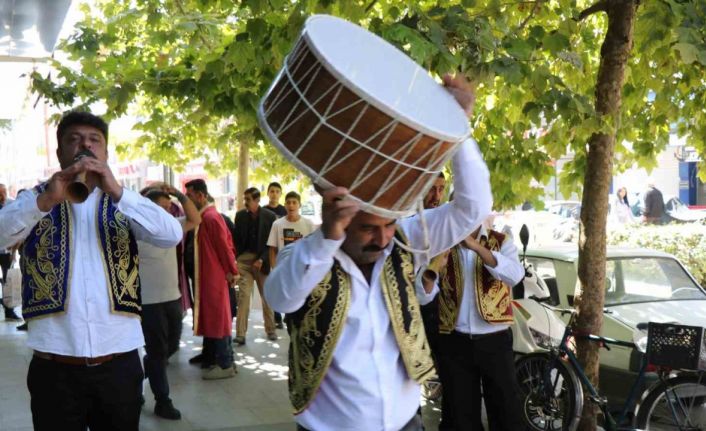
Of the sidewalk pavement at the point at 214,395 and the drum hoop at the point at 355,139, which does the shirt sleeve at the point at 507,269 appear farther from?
the drum hoop at the point at 355,139

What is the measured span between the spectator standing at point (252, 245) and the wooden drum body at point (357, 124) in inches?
328

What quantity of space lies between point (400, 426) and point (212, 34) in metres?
6.17

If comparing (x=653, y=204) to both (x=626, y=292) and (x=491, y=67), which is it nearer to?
(x=626, y=292)

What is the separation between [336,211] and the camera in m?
2.38

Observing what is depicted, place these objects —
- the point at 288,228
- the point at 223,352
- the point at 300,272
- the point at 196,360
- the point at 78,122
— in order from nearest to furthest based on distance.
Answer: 1. the point at 300,272
2. the point at 78,122
3. the point at 223,352
4. the point at 196,360
5. the point at 288,228

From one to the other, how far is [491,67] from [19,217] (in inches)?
113

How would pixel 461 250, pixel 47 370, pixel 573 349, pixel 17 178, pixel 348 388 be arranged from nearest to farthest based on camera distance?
pixel 348 388 < pixel 47 370 < pixel 461 250 < pixel 573 349 < pixel 17 178

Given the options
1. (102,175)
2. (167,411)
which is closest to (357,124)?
(102,175)

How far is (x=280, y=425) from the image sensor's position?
6.99m

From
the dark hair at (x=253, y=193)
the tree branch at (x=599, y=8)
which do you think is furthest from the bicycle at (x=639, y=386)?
the dark hair at (x=253, y=193)

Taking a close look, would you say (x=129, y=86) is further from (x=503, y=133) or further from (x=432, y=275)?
(x=432, y=275)

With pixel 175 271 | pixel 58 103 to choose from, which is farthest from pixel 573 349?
pixel 58 103

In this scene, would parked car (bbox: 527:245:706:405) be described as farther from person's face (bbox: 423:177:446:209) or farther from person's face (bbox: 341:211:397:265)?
person's face (bbox: 341:211:397:265)

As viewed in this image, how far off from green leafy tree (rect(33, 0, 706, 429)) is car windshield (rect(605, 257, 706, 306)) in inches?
36.7
